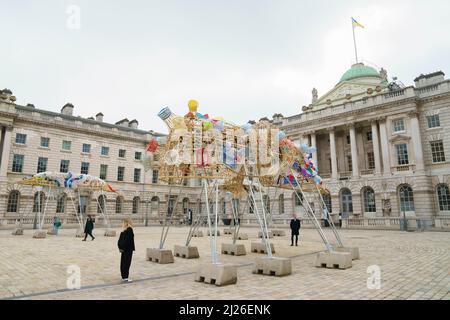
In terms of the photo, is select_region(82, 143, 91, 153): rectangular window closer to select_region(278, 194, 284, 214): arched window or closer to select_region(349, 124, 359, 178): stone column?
select_region(278, 194, 284, 214): arched window

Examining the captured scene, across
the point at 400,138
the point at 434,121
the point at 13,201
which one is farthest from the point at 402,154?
the point at 13,201

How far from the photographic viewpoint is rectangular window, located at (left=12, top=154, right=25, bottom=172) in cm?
3745

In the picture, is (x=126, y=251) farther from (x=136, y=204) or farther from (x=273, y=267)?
(x=136, y=204)

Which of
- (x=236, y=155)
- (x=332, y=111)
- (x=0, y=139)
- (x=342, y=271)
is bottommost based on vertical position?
(x=342, y=271)

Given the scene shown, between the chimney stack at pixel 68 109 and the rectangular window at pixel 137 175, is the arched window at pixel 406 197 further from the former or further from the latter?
the chimney stack at pixel 68 109

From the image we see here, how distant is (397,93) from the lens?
122ft

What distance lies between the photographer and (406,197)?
115 ft

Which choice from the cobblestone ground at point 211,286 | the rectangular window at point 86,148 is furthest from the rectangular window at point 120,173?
the cobblestone ground at point 211,286

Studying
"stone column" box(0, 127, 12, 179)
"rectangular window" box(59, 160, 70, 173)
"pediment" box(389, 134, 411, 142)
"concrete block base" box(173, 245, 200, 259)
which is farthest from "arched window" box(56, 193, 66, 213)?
"pediment" box(389, 134, 411, 142)

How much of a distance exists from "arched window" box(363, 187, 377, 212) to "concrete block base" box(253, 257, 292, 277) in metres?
33.2

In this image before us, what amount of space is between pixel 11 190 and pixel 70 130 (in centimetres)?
1045

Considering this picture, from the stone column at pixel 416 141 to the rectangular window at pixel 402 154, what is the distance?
142cm

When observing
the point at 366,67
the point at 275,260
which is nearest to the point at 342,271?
the point at 275,260

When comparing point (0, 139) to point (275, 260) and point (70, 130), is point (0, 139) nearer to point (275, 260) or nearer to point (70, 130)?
point (70, 130)
